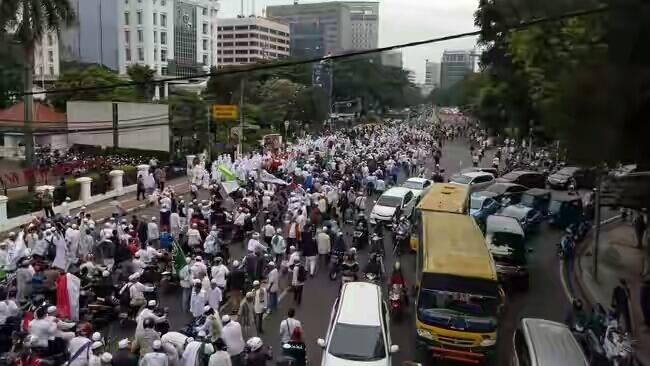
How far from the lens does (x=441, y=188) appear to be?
19172 mm

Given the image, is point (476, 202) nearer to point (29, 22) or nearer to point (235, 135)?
point (29, 22)

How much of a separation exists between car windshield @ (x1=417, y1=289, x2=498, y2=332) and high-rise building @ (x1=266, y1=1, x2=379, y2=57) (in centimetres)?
11581

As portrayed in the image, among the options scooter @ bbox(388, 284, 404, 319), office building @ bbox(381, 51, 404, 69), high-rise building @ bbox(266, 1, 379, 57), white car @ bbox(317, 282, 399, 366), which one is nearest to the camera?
white car @ bbox(317, 282, 399, 366)

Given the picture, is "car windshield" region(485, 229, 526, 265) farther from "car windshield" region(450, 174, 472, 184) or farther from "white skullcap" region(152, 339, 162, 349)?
"car windshield" region(450, 174, 472, 184)

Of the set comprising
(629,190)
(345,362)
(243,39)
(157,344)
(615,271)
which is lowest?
(615,271)

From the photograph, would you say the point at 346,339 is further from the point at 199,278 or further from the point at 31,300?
the point at 31,300

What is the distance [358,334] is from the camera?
30.3ft

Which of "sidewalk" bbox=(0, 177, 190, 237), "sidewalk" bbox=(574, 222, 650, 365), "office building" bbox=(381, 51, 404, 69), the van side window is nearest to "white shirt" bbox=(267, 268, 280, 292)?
the van side window

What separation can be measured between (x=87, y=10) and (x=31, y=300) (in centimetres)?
8092

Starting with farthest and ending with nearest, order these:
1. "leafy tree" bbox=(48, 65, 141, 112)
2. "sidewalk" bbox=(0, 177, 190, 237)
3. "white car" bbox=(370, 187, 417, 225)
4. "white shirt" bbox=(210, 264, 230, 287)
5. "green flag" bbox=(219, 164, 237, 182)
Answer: "leafy tree" bbox=(48, 65, 141, 112) < "green flag" bbox=(219, 164, 237, 182) < "sidewalk" bbox=(0, 177, 190, 237) < "white car" bbox=(370, 187, 417, 225) < "white shirt" bbox=(210, 264, 230, 287)

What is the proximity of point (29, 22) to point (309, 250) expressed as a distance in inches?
675

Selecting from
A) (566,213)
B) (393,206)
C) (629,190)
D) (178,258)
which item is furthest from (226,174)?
(629,190)

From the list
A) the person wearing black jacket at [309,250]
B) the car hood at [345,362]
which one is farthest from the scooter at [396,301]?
the car hood at [345,362]

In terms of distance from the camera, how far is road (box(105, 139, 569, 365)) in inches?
445
